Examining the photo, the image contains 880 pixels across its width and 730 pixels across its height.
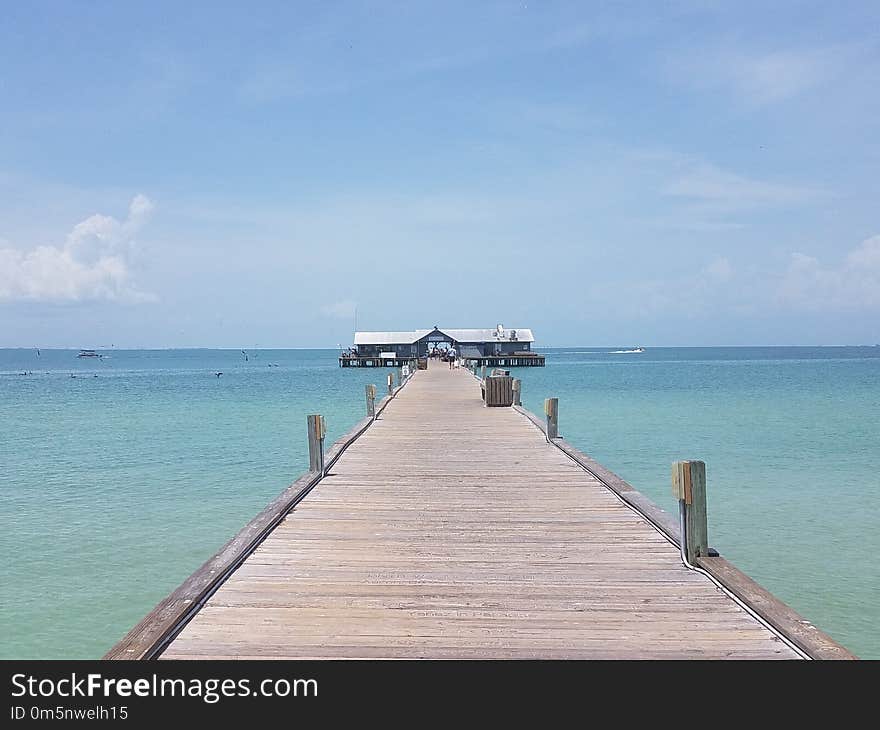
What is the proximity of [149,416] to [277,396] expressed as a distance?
15.6m

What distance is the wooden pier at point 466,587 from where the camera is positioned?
4.59m

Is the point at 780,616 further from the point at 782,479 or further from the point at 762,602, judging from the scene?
the point at 782,479

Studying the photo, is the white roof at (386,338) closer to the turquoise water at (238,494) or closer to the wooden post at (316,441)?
the turquoise water at (238,494)

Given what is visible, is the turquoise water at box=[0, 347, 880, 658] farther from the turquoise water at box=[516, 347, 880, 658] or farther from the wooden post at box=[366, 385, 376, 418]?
the wooden post at box=[366, 385, 376, 418]

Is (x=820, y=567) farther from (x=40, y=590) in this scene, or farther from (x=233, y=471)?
(x=233, y=471)

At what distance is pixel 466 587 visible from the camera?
577 centimetres

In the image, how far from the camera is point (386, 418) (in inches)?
752

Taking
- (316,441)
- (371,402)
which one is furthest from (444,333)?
(316,441)

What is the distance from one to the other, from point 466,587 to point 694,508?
1.85m

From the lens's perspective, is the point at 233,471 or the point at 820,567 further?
the point at 233,471

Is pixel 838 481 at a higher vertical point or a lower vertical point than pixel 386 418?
lower

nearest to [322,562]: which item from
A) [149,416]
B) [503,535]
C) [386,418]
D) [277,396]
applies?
[503,535]
